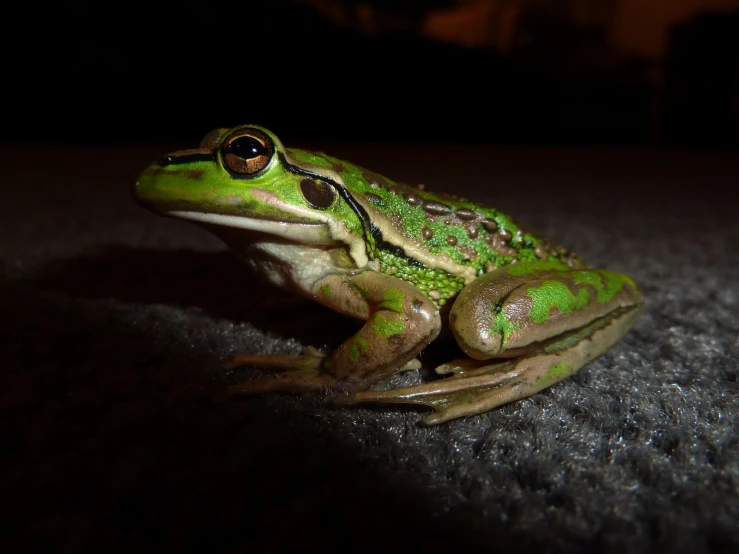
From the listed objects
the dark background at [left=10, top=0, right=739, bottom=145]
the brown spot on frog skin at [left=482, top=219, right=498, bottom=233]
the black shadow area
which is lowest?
the black shadow area

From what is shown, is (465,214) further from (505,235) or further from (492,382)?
(492,382)

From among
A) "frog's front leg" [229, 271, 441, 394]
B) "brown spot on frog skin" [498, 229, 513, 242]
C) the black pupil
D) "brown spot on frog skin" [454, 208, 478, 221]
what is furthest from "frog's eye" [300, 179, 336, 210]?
"brown spot on frog skin" [498, 229, 513, 242]

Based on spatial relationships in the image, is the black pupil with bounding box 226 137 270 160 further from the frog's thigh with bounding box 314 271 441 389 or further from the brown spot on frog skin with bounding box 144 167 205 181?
the frog's thigh with bounding box 314 271 441 389

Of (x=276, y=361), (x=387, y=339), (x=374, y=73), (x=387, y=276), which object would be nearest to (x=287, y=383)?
(x=276, y=361)

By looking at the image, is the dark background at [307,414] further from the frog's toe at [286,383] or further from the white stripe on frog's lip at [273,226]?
the white stripe on frog's lip at [273,226]

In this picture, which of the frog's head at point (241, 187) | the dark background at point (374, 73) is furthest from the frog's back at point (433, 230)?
Answer: the dark background at point (374, 73)

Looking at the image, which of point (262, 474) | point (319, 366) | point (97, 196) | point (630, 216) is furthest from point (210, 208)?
point (630, 216)

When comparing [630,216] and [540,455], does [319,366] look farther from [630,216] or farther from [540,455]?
[630,216]
